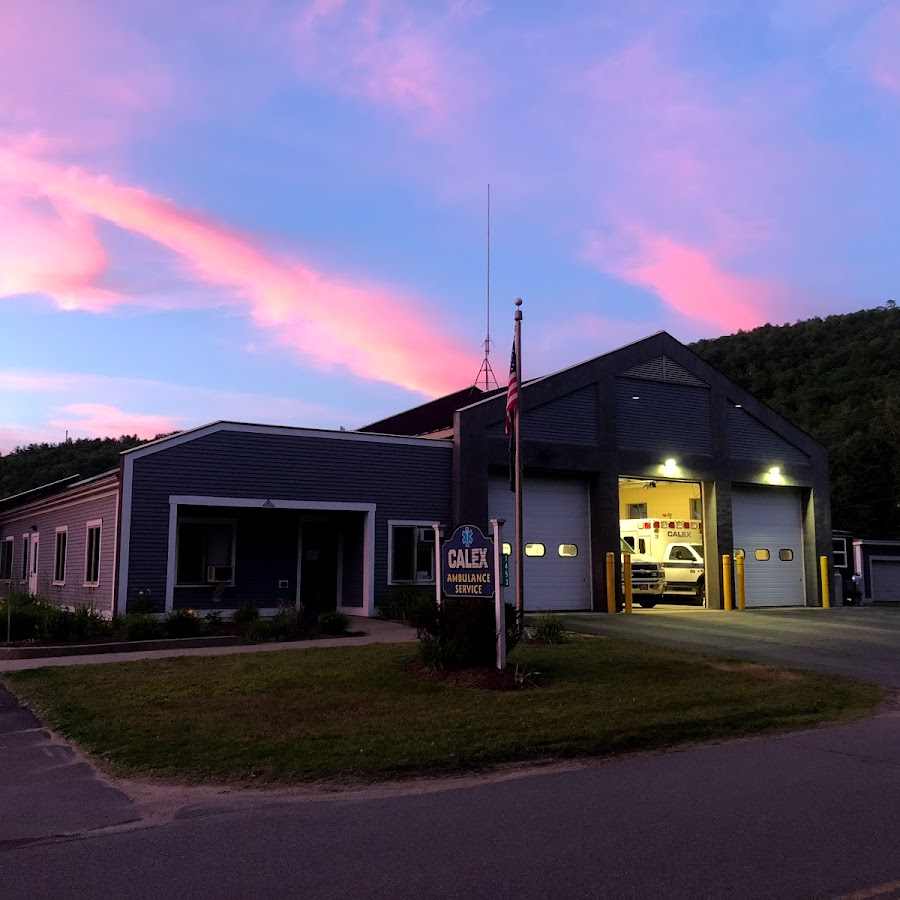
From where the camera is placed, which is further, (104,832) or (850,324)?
(850,324)

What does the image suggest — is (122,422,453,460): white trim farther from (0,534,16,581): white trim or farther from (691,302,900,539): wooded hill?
(691,302,900,539): wooded hill

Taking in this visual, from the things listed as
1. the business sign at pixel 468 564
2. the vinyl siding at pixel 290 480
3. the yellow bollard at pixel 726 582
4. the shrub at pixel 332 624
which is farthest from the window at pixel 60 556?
the yellow bollard at pixel 726 582

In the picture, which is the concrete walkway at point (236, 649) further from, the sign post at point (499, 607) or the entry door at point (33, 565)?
the entry door at point (33, 565)

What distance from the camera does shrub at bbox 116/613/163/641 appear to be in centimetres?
1614

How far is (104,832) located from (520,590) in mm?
9582

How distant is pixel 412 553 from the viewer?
2238 cm

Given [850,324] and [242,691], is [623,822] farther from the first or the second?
[850,324]

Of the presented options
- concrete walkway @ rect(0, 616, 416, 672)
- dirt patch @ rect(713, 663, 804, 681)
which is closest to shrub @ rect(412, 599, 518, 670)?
dirt patch @ rect(713, 663, 804, 681)

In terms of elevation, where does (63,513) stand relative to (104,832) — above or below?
above

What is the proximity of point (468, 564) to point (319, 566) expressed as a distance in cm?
1139

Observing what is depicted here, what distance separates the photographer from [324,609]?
74.2 ft

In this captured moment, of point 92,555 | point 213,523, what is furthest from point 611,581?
point 92,555

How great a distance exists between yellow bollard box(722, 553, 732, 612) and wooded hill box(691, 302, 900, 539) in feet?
132

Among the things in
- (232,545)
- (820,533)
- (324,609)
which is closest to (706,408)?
(820,533)
